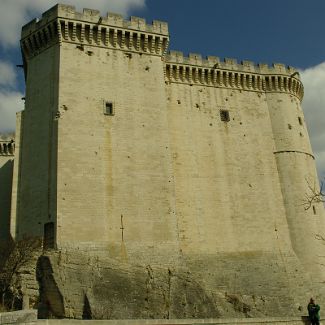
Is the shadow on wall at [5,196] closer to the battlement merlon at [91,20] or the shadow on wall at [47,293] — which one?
the shadow on wall at [47,293]

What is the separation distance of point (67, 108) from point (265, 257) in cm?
966

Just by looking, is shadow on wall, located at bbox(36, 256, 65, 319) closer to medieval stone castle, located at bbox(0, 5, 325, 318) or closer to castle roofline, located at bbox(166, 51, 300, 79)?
medieval stone castle, located at bbox(0, 5, 325, 318)

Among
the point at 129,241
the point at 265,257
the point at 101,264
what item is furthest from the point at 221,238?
the point at 101,264

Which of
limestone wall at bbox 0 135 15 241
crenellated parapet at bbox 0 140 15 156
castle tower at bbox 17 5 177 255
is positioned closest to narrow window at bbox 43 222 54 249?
castle tower at bbox 17 5 177 255

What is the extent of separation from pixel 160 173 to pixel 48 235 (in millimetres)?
4556

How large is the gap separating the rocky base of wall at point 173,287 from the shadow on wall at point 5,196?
308 inches

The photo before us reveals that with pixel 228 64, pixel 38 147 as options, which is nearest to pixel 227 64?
pixel 228 64

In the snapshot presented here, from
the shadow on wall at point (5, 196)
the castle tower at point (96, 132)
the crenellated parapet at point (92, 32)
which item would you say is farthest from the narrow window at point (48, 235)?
the crenellated parapet at point (92, 32)

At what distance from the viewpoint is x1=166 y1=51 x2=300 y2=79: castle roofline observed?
20.6 m

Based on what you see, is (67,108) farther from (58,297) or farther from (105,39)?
(58,297)

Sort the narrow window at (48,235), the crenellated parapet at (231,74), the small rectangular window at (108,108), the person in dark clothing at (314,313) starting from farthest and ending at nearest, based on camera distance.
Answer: the crenellated parapet at (231,74), the small rectangular window at (108,108), the narrow window at (48,235), the person in dark clothing at (314,313)

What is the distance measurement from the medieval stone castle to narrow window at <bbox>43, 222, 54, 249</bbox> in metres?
0.05

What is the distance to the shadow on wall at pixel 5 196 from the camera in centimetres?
2159

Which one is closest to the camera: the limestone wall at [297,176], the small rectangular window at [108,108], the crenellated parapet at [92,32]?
the small rectangular window at [108,108]
